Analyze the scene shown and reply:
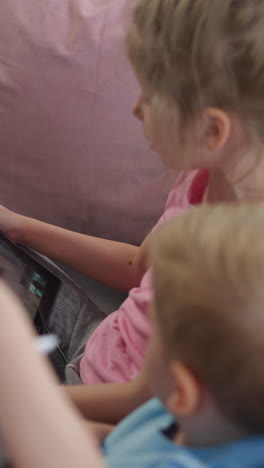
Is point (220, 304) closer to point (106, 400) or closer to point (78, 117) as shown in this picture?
point (106, 400)

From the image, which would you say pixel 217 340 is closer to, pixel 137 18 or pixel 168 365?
pixel 168 365

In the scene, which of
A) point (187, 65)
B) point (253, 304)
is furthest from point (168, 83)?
point (253, 304)

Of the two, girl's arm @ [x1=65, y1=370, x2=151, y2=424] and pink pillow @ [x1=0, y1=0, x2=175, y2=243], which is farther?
pink pillow @ [x1=0, y1=0, x2=175, y2=243]

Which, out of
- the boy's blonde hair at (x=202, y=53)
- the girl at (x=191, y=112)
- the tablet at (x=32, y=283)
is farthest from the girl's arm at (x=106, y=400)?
the boy's blonde hair at (x=202, y=53)

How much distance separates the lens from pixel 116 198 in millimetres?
830

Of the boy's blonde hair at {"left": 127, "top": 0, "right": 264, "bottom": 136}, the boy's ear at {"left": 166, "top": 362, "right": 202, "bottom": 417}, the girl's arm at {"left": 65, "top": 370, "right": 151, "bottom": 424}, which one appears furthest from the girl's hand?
the boy's blonde hair at {"left": 127, "top": 0, "right": 264, "bottom": 136}

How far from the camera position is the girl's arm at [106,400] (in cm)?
54

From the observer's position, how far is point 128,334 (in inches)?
24.2

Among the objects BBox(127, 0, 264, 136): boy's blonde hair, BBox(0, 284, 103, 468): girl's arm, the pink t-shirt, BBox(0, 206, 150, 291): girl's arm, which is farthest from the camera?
BBox(0, 206, 150, 291): girl's arm

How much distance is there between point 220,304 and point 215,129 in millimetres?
232

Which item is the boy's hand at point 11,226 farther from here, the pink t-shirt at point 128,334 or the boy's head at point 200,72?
the boy's head at point 200,72

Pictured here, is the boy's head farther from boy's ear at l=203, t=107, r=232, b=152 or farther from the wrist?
the wrist

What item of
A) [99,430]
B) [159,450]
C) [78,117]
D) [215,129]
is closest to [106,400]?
[99,430]

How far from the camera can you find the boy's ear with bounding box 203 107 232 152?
49 cm
